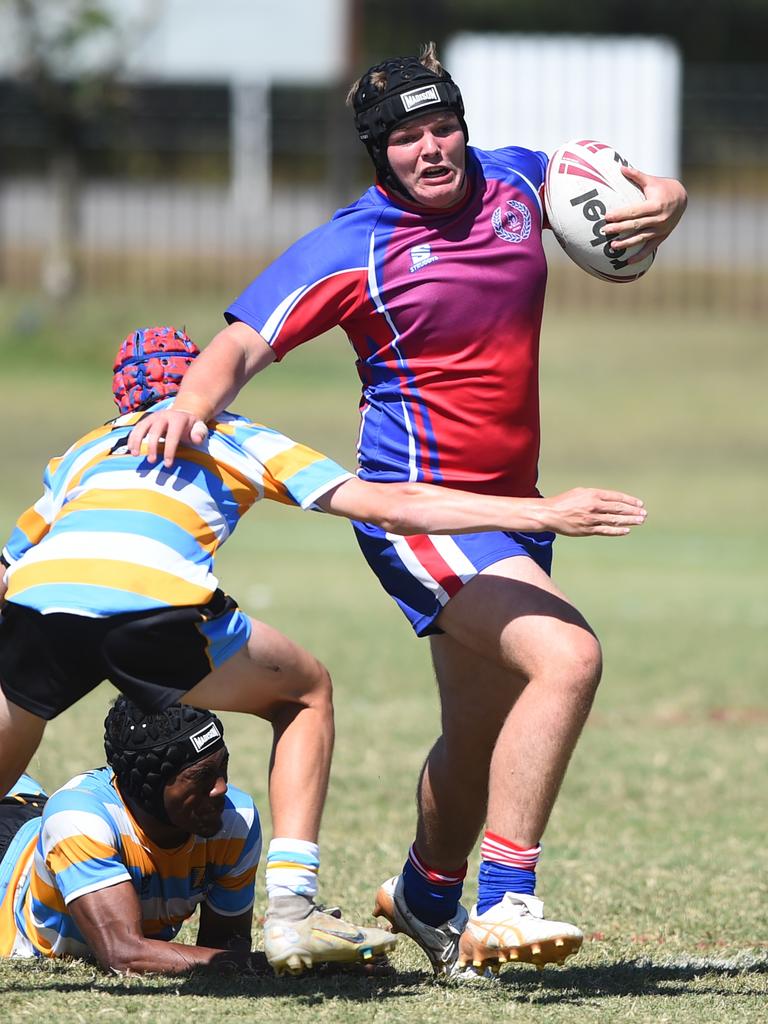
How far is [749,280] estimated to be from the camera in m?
29.5

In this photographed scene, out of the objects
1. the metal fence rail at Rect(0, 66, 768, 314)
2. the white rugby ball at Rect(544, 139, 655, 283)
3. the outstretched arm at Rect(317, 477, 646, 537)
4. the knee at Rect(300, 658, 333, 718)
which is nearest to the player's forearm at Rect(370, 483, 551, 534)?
the outstretched arm at Rect(317, 477, 646, 537)

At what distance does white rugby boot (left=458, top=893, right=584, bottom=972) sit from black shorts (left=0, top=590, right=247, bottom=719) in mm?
897

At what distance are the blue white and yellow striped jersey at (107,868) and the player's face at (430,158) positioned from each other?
1.71m

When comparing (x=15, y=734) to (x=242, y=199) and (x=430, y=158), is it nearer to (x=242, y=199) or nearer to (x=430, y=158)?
(x=430, y=158)

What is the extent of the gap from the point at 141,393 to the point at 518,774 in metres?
1.36

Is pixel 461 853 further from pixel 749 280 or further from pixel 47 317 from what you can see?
pixel 749 280

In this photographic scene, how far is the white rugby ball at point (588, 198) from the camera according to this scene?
16.3 ft

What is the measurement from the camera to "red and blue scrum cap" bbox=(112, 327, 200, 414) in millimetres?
4613

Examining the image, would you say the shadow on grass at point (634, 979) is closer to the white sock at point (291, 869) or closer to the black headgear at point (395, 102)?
the white sock at point (291, 869)

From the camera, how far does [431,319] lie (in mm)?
4754

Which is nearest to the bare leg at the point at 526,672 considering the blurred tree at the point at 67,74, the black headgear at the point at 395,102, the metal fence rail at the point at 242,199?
the black headgear at the point at 395,102

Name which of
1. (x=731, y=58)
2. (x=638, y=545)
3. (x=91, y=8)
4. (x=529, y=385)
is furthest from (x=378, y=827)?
(x=731, y=58)

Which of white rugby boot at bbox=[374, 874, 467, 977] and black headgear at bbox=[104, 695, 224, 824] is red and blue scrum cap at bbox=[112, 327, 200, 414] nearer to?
black headgear at bbox=[104, 695, 224, 824]

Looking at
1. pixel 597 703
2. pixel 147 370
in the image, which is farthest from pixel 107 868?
pixel 597 703
